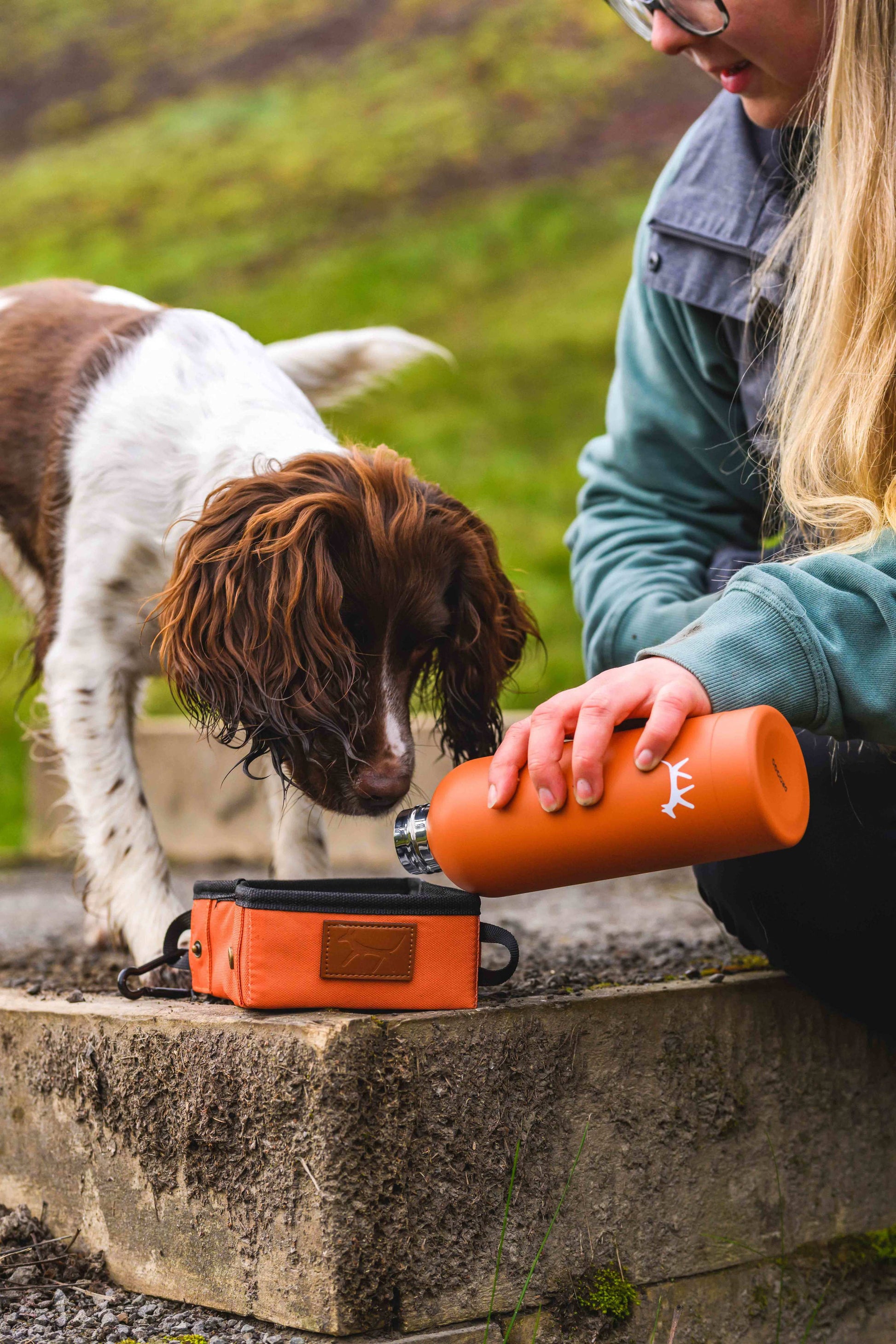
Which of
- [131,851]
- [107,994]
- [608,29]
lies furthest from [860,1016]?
[608,29]

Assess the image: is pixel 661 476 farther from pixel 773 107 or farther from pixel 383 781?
pixel 383 781

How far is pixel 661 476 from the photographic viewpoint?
2641mm

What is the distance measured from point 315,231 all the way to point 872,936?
11.9 meters

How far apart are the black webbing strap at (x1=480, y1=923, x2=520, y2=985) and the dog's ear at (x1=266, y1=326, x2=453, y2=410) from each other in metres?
1.93

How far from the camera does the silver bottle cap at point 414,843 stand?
181cm

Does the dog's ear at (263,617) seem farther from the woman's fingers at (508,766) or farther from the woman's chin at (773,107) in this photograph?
the woman's chin at (773,107)

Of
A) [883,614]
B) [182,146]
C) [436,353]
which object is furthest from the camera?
[182,146]

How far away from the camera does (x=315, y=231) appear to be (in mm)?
12906

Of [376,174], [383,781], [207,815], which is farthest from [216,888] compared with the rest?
[376,174]

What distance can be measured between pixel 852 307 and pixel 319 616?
94cm

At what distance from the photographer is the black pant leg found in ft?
6.60

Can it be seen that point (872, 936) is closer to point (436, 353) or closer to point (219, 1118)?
point (219, 1118)

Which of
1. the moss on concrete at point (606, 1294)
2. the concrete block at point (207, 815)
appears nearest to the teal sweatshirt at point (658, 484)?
the moss on concrete at point (606, 1294)

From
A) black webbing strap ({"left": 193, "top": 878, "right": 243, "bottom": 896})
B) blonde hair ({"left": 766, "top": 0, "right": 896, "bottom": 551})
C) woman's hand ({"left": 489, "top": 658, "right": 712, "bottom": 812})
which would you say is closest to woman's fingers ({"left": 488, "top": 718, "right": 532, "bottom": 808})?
woman's hand ({"left": 489, "top": 658, "right": 712, "bottom": 812})
